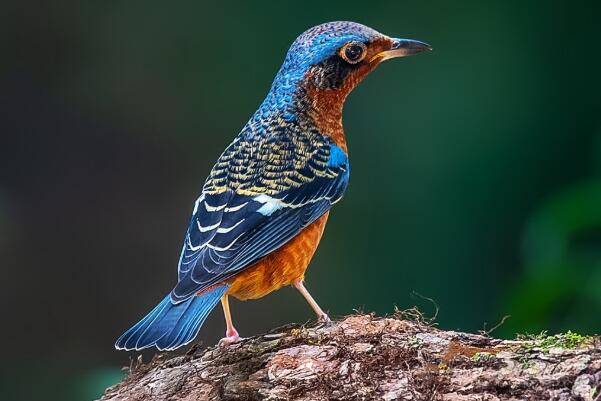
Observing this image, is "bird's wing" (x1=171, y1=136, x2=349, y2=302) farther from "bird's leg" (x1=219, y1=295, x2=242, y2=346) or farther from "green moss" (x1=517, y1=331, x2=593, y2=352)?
"green moss" (x1=517, y1=331, x2=593, y2=352)

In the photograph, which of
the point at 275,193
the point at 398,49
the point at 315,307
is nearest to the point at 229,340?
the point at 315,307

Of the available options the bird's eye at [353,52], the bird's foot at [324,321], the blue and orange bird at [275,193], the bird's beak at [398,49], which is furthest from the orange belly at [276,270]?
the bird's beak at [398,49]

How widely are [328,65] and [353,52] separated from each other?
150 mm

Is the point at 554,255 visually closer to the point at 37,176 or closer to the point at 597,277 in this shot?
the point at 597,277

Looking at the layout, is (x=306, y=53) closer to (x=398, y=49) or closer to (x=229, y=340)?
(x=398, y=49)

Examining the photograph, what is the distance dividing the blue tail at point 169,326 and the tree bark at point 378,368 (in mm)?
149

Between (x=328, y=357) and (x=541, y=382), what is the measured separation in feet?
2.84

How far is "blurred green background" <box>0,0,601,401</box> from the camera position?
6.92 m

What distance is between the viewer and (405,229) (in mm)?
7191

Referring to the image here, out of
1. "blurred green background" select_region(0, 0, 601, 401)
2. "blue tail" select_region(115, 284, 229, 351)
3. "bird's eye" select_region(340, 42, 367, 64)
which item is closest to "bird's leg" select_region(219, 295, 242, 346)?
"blue tail" select_region(115, 284, 229, 351)

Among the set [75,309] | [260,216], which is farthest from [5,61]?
[260,216]

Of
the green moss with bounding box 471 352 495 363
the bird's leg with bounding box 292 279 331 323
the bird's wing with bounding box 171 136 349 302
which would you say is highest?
the bird's wing with bounding box 171 136 349 302

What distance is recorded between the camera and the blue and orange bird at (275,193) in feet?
14.9

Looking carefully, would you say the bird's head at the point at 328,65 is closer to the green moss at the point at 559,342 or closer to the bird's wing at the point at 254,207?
the bird's wing at the point at 254,207
